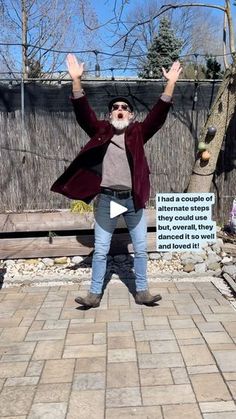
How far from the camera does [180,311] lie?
13.3 ft

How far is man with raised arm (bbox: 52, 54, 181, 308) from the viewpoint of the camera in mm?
3969

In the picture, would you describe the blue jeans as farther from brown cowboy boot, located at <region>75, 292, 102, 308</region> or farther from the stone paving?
the stone paving

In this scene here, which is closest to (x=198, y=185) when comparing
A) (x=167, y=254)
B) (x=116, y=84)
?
(x=167, y=254)

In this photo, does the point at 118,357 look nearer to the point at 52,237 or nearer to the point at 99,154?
the point at 99,154

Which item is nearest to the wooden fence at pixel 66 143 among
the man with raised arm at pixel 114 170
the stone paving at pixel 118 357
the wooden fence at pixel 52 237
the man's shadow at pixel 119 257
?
the wooden fence at pixel 52 237

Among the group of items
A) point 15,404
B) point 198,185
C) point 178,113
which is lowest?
point 15,404

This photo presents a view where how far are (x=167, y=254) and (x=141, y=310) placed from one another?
4.87 ft

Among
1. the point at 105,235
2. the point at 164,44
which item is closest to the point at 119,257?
the point at 105,235

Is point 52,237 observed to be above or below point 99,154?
below

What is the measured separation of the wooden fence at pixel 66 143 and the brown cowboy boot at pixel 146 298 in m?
2.76

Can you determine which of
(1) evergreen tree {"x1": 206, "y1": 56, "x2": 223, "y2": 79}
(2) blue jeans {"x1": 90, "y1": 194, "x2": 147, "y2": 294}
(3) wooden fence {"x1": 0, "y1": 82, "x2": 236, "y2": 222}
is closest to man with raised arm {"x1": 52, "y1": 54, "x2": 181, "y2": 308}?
(2) blue jeans {"x1": 90, "y1": 194, "x2": 147, "y2": 294}

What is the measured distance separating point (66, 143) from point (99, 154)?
253 centimetres

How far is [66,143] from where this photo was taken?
21.4 ft

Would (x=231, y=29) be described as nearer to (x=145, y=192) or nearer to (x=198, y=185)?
(x=198, y=185)
